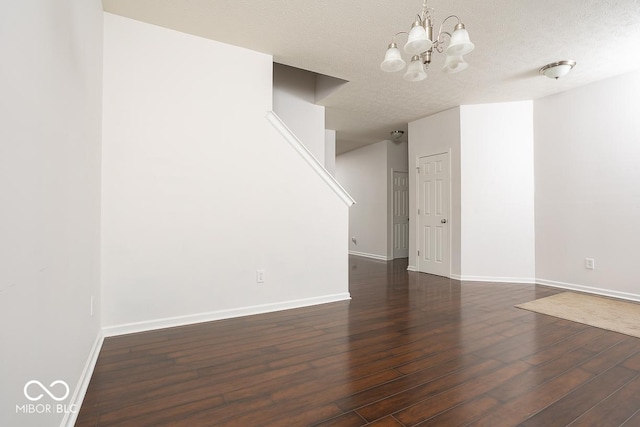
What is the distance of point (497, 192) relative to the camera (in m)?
4.62

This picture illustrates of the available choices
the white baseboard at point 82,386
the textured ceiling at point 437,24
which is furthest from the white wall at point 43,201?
the textured ceiling at point 437,24

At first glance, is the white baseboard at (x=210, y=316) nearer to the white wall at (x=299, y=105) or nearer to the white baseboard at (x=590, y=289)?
the white wall at (x=299, y=105)

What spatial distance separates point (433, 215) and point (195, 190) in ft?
12.9

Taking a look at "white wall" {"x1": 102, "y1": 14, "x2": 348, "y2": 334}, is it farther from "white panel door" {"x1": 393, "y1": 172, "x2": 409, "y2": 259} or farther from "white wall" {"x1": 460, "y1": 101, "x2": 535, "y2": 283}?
"white panel door" {"x1": 393, "y1": 172, "x2": 409, "y2": 259}

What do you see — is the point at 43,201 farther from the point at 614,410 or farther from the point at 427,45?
the point at 614,410

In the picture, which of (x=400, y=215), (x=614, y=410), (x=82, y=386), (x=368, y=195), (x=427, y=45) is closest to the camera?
(x=614, y=410)

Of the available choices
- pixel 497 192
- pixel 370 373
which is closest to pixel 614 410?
pixel 370 373

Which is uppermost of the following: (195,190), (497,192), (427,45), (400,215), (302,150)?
(427,45)

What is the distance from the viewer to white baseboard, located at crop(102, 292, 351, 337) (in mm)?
2514

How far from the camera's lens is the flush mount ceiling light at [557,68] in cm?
332

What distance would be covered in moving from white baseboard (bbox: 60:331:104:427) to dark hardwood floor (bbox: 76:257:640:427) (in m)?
0.04

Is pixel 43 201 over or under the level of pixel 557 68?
under

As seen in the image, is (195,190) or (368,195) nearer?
(195,190)

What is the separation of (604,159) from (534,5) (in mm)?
2515
